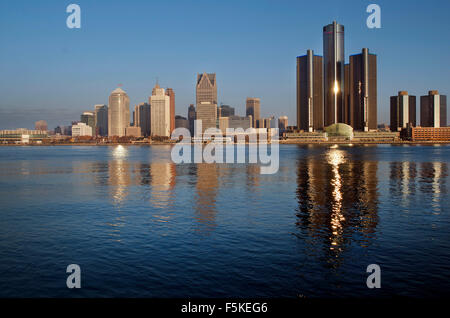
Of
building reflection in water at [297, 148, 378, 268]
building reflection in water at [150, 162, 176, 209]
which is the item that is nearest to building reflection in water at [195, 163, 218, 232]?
building reflection in water at [150, 162, 176, 209]

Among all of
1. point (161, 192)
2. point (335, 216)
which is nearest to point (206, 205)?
point (161, 192)

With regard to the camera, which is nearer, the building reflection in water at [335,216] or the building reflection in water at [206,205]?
the building reflection in water at [335,216]

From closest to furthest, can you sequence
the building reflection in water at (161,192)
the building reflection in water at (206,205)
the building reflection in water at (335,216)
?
Answer: the building reflection in water at (335,216) → the building reflection in water at (206,205) → the building reflection in water at (161,192)

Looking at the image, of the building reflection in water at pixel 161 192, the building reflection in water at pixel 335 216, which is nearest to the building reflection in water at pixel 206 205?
the building reflection in water at pixel 161 192

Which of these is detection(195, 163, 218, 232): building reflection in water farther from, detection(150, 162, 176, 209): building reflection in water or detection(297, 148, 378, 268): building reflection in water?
detection(297, 148, 378, 268): building reflection in water

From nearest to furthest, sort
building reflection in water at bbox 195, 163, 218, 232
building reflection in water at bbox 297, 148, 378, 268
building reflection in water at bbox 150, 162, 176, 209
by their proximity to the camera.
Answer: building reflection in water at bbox 297, 148, 378, 268
building reflection in water at bbox 195, 163, 218, 232
building reflection in water at bbox 150, 162, 176, 209

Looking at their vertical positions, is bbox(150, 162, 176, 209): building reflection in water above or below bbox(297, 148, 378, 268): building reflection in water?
above

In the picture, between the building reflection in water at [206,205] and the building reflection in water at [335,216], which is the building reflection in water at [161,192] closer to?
the building reflection in water at [206,205]

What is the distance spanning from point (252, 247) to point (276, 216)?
10245mm

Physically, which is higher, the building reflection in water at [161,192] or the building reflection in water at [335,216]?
the building reflection in water at [161,192]

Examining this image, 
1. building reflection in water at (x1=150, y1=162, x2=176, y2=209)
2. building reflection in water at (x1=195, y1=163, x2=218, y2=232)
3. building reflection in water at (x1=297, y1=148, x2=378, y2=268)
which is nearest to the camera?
building reflection in water at (x1=297, y1=148, x2=378, y2=268)

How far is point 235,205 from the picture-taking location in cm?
4034
